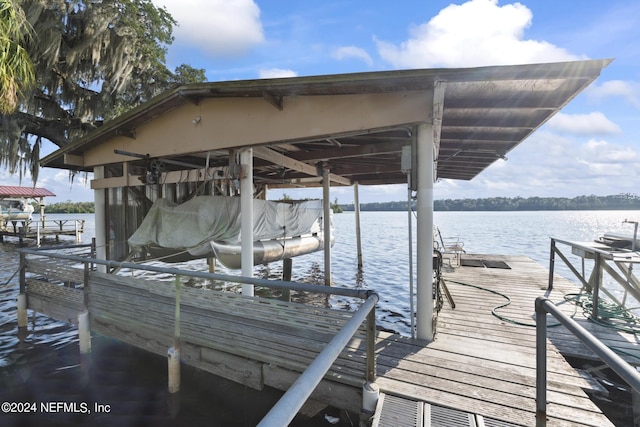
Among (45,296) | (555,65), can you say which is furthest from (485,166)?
(45,296)

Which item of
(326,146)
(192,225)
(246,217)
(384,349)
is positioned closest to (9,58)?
(192,225)

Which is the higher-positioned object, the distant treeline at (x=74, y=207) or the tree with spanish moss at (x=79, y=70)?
the tree with spanish moss at (x=79, y=70)

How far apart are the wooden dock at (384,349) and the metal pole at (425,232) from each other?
1.05 ft

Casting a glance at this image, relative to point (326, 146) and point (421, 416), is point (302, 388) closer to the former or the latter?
point (421, 416)

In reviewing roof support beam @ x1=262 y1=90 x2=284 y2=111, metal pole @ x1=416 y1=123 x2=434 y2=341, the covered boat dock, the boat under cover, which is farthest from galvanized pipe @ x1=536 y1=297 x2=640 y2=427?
the boat under cover

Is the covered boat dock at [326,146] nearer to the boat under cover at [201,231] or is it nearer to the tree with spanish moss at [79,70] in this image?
the boat under cover at [201,231]

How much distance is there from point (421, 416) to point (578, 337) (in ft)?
5.42

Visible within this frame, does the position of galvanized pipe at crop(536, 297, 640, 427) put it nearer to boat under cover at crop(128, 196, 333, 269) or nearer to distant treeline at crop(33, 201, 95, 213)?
boat under cover at crop(128, 196, 333, 269)

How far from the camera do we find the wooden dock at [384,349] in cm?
304

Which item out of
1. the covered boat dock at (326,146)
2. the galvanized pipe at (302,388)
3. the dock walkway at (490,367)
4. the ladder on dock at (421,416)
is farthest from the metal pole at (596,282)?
the galvanized pipe at (302,388)

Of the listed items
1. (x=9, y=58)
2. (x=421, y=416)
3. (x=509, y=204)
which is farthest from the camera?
(x=509, y=204)

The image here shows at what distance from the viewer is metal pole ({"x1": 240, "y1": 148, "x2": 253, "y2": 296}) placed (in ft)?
18.4

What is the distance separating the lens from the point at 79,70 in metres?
12.9

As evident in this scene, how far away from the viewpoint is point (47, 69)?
11.4m
